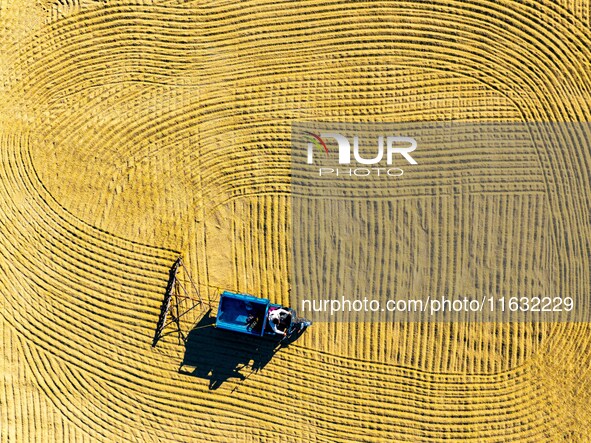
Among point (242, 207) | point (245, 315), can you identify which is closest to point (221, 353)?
point (245, 315)

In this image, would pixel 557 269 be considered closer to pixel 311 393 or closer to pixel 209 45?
pixel 311 393

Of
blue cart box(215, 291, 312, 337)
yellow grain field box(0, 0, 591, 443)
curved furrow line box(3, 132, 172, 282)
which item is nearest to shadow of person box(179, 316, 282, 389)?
yellow grain field box(0, 0, 591, 443)

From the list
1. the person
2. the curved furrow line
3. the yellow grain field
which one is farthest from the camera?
the curved furrow line

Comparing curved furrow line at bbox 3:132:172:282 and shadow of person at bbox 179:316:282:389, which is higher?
curved furrow line at bbox 3:132:172:282

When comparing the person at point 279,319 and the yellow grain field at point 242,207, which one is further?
the yellow grain field at point 242,207

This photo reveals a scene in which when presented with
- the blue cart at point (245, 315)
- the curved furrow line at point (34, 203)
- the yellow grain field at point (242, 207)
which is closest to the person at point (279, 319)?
the blue cart at point (245, 315)

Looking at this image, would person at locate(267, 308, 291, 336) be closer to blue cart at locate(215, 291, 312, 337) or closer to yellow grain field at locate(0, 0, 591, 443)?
blue cart at locate(215, 291, 312, 337)

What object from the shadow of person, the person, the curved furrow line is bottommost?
the shadow of person

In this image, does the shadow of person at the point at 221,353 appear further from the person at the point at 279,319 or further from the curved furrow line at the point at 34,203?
the curved furrow line at the point at 34,203
